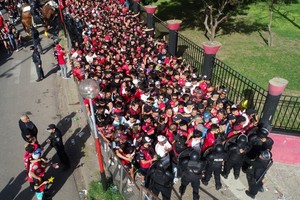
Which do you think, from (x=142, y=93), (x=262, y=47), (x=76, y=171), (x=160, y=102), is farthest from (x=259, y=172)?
(x=262, y=47)

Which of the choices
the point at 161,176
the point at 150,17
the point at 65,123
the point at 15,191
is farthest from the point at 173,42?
the point at 15,191

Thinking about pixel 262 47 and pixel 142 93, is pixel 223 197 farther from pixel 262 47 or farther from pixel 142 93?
pixel 262 47

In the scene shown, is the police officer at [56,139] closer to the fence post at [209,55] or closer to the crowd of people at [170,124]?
the crowd of people at [170,124]

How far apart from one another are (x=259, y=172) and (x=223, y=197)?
47.5 inches

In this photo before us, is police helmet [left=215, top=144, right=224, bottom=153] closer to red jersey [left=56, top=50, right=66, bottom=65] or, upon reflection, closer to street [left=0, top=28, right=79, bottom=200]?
street [left=0, top=28, right=79, bottom=200]

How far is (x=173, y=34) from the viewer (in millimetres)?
13742

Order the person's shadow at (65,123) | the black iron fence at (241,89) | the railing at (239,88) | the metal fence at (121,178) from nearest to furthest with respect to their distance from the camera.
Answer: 1. the metal fence at (121,178)
2. the railing at (239,88)
3. the black iron fence at (241,89)
4. the person's shadow at (65,123)

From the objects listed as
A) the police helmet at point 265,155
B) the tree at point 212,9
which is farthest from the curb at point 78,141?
the tree at point 212,9

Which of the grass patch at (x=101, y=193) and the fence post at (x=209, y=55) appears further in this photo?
the fence post at (x=209, y=55)

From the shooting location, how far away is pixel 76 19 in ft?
53.6

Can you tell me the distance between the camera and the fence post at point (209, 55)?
34.3 ft

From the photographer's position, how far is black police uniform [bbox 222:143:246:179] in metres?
7.13

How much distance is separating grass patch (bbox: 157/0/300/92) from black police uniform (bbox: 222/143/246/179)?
643 cm

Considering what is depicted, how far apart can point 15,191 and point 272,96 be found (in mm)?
7291
